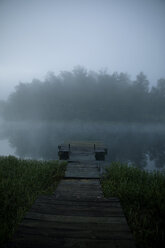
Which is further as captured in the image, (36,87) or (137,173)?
(36,87)

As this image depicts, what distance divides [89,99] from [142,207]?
44399 millimetres

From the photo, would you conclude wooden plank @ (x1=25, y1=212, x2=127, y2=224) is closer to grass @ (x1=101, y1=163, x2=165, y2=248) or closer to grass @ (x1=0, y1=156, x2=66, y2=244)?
grass @ (x1=101, y1=163, x2=165, y2=248)

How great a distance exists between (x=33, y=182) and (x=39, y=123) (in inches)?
1817

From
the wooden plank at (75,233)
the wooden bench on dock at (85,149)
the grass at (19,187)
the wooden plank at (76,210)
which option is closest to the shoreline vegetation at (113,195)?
the grass at (19,187)

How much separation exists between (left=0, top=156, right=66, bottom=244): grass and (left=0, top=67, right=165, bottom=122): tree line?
39461mm

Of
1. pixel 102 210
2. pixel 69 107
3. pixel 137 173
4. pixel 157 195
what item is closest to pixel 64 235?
pixel 102 210

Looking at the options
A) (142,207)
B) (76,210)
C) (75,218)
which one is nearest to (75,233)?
(75,218)

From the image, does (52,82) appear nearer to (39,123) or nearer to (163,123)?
(39,123)

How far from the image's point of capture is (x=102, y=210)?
10.0 feet

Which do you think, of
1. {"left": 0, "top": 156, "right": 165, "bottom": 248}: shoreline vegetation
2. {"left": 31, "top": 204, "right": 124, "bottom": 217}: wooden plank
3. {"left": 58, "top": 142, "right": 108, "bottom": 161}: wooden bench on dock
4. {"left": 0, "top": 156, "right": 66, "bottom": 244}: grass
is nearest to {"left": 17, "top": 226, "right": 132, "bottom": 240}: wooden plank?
{"left": 31, "top": 204, "right": 124, "bottom": 217}: wooden plank

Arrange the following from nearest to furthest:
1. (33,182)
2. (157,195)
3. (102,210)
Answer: (102,210)
(157,195)
(33,182)

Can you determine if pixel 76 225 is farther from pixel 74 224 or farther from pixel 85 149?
pixel 85 149

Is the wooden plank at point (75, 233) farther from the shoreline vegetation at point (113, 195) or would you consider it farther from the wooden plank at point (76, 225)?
the shoreline vegetation at point (113, 195)

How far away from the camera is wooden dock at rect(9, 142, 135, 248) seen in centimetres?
221
